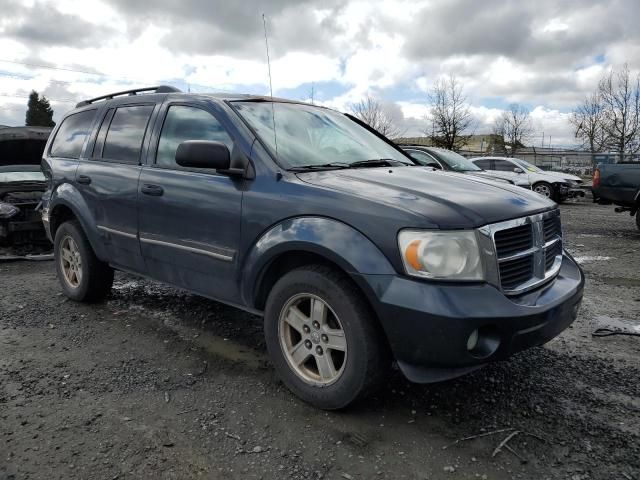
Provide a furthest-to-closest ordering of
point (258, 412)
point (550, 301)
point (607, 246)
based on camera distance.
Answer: point (607, 246), point (258, 412), point (550, 301)

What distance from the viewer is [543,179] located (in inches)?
639

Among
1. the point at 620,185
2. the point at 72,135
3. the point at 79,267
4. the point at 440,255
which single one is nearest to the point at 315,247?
the point at 440,255

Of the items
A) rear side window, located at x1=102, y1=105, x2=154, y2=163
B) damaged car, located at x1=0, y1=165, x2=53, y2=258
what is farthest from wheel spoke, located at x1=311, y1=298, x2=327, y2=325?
damaged car, located at x1=0, y1=165, x2=53, y2=258

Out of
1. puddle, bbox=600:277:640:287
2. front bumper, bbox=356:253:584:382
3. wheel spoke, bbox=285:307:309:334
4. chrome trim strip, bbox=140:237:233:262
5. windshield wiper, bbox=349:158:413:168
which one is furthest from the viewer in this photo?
puddle, bbox=600:277:640:287

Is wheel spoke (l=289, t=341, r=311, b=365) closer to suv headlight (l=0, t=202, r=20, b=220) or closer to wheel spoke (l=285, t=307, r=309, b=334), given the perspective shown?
wheel spoke (l=285, t=307, r=309, b=334)

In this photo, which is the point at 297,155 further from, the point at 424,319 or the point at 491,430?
the point at 491,430

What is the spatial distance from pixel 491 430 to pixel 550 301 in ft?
2.46

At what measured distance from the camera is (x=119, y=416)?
2854mm

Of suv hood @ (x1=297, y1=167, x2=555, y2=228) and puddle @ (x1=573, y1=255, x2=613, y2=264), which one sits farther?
puddle @ (x1=573, y1=255, x2=613, y2=264)

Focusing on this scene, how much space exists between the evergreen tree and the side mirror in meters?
61.2

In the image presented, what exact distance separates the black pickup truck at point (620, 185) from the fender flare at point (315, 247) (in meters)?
8.94

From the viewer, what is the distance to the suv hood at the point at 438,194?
8.43ft

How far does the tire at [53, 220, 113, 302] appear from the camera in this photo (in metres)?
4.65

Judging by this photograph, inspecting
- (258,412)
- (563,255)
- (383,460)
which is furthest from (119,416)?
(563,255)
